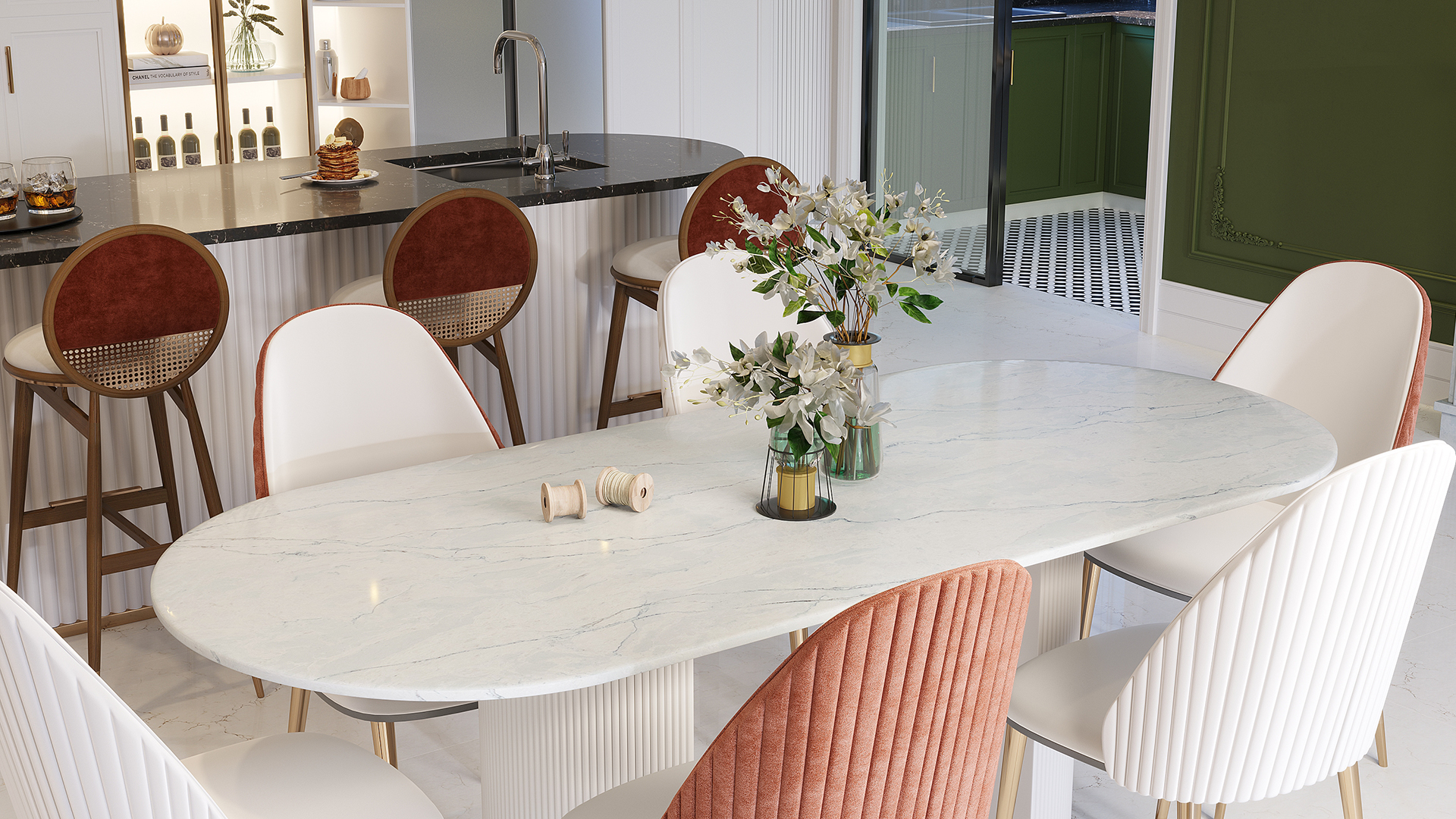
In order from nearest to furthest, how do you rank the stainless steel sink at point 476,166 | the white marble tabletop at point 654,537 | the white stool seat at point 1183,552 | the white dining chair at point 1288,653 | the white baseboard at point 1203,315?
1. the white marble tabletop at point 654,537
2. the white dining chair at point 1288,653
3. the white stool seat at point 1183,552
4. the stainless steel sink at point 476,166
5. the white baseboard at point 1203,315

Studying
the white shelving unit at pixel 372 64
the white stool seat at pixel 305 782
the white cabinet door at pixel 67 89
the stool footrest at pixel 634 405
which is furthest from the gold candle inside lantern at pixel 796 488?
the white shelving unit at pixel 372 64

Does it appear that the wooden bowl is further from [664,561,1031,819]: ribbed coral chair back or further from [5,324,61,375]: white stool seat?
[664,561,1031,819]: ribbed coral chair back

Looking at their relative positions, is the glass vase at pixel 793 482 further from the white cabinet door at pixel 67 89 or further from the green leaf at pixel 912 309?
the white cabinet door at pixel 67 89

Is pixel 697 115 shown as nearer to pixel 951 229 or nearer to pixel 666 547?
pixel 951 229

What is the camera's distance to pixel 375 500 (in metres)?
2.00

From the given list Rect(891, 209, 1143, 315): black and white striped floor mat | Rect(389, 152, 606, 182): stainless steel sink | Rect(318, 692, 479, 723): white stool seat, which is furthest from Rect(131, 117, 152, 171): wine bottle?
Rect(318, 692, 479, 723): white stool seat

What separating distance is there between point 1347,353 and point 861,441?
1.22 meters

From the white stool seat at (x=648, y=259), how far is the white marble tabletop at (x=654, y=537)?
135 centimetres

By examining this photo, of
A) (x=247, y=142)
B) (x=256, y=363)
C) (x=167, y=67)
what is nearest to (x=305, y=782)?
(x=256, y=363)

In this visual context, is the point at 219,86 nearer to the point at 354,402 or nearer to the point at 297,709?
the point at 354,402

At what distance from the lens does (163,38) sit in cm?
514

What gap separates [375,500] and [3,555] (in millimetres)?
1628

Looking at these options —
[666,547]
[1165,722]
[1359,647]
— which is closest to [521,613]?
[666,547]

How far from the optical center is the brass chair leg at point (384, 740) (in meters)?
2.20
